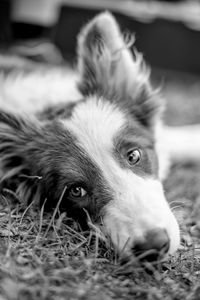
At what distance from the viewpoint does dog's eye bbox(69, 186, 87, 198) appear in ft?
11.6

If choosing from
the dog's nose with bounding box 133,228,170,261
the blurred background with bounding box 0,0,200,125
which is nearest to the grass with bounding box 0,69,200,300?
the dog's nose with bounding box 133,228,170,261

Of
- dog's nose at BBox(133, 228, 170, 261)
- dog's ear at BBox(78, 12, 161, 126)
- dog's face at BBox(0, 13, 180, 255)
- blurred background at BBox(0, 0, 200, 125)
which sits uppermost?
blurred background at BBox(0, 0, 200, 125)

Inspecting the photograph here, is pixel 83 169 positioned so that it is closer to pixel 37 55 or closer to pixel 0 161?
pixel 0 161

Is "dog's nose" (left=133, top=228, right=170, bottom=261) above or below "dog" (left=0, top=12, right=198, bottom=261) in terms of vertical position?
below

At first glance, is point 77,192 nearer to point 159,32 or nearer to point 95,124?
point 95,124

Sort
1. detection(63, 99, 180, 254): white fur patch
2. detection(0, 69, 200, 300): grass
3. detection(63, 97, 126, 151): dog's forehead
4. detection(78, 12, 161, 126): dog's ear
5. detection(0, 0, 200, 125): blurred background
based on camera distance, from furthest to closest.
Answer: detection(0, 0, 200, 125): blurred background, detection(78, 12, 161, 126): dog's ear, detection(63, 97, 126, 151): dog's forehead, detection(63, 99, 180, 254): white fur patch, detection(0, 69, 200, 300): grass

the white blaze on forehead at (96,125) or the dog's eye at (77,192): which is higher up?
the white blaze on forehead at (96,125)

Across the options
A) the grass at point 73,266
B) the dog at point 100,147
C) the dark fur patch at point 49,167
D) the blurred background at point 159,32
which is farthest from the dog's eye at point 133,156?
the blurred background at point 159,32

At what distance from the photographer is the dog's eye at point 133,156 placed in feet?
12.1

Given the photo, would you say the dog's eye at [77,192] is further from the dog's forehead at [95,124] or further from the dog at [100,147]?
the dog's forehead at [95,124]

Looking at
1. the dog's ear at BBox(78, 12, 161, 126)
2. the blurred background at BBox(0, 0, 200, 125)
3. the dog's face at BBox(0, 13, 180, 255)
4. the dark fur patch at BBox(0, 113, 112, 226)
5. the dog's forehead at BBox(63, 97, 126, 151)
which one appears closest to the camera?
the dog's face at BBox(0, 13, 180, 255)

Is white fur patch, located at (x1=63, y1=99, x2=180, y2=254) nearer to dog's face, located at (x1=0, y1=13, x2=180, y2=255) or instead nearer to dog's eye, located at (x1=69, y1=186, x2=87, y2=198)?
dog's face, located at (x1=0, y1=13, x2=180, y2=255)

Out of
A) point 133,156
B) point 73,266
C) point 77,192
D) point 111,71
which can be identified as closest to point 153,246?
point 73,266

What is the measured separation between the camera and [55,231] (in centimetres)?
321
